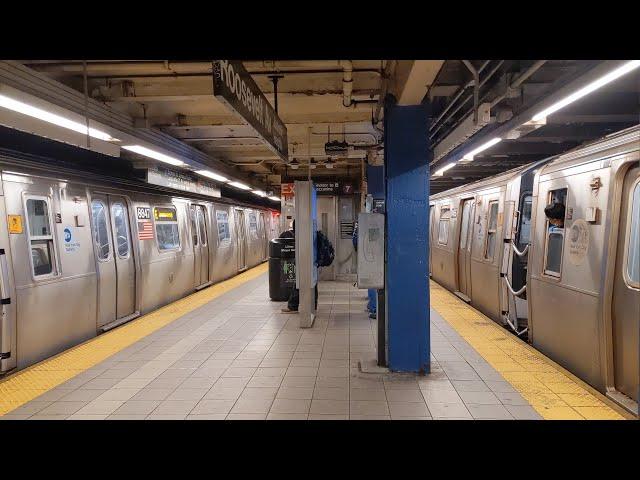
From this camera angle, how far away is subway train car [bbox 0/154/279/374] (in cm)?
427

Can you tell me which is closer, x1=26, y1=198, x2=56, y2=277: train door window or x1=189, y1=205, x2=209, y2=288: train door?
x1=26, y1=198, x2=56, y2=277: train door window

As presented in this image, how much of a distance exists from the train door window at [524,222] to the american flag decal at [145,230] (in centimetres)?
622

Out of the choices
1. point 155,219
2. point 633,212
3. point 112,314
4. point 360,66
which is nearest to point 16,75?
point 360,66

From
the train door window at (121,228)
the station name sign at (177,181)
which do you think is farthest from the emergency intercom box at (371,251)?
the station name sign at (177,181)

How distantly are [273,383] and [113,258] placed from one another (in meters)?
3.73

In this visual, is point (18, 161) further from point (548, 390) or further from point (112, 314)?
point (548, 390)

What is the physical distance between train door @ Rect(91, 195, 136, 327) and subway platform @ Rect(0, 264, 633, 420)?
444mm

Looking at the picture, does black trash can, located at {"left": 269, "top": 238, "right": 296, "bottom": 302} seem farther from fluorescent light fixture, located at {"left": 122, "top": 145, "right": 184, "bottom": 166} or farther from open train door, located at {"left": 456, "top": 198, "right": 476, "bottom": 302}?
open train door, located at {"left": 456, "top": 198, "right": 476, "bottom": 302}

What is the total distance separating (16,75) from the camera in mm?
3449

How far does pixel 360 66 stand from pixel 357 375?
11.0 ft

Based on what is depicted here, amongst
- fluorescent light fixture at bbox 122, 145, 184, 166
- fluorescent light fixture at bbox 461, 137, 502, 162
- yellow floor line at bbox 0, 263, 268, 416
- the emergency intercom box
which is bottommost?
yellow floor line at bbox 0, 263, 268, 416

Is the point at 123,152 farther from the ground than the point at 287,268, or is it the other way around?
the point at 123,152

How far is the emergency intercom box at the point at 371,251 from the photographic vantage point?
4.47 m

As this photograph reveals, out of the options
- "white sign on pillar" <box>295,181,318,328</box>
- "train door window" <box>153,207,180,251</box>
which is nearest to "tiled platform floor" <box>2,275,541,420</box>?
"white sign on pillar" <box>295,181,318,328</box>
